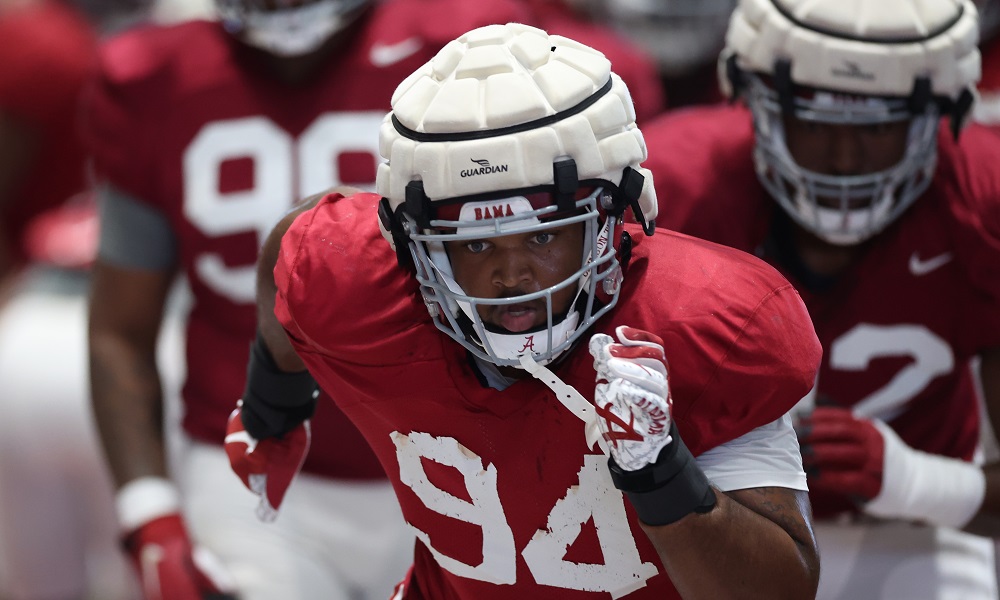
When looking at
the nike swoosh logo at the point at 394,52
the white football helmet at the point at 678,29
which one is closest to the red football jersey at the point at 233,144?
the nike swoosh logo at the point at 394,52

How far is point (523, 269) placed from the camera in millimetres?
1651

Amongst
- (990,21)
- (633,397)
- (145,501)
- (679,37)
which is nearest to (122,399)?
(145,501)

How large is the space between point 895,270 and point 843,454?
339mm

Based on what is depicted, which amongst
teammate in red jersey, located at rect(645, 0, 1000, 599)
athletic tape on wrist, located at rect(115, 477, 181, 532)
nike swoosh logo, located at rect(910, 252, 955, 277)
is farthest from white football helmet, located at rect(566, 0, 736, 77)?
athletic tape on wrist, located at rect(115, 477, 181, 532)

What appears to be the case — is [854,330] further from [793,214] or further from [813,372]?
[813,372]

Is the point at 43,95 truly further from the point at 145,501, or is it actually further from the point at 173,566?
the point at 173,566

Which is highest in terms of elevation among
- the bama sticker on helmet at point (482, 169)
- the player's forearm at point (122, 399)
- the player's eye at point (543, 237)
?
the bama sticker on helmet at point (482, 169)

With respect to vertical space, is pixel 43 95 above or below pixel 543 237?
below

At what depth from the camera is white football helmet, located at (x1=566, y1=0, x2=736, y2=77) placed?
Result: 389 cm

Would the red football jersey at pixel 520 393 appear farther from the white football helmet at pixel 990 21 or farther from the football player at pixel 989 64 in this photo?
the white football helmet at pixel 990 21

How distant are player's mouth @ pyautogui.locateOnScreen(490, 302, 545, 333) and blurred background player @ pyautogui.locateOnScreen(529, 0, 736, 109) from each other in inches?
93.7

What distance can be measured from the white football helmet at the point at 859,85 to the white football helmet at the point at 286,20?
0.82m

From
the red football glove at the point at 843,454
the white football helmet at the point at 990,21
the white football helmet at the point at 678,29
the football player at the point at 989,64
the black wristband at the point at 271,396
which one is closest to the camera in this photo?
the black wristband at the point at 271,396

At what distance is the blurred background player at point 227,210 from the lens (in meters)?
2.70
